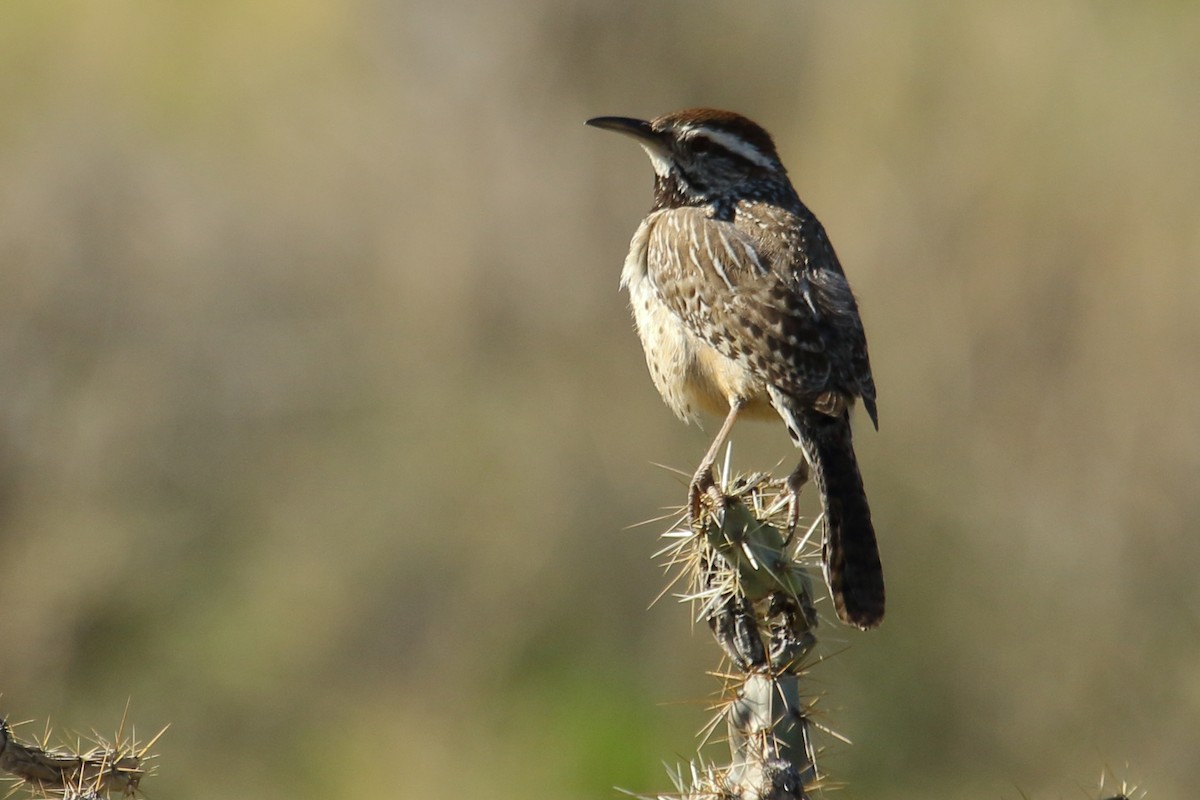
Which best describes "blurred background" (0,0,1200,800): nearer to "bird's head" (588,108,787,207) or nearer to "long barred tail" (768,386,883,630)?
"bird's head" (588,108,787,207)

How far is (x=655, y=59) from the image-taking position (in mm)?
9672

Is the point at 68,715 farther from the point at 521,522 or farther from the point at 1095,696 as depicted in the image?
the point at 1095,696

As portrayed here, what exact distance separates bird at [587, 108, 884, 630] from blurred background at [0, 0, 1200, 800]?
300 cm

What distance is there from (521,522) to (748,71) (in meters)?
3.35

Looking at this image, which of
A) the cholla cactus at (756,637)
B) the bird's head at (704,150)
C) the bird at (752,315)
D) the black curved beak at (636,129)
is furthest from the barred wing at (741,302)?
the cholla cactus at (756,637)

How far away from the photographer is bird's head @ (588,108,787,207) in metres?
4.64

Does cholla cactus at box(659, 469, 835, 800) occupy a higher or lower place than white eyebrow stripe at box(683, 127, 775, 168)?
lower

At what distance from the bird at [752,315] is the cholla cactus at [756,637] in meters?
0.14

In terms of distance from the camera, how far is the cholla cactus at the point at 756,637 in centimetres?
302

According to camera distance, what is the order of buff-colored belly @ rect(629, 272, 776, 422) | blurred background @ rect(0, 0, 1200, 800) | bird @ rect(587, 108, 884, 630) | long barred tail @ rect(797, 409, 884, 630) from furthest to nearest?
blurred background @ rect(0, 0, 1200, 800), buff-colored belly @ rect(629, 272, 776, 422), bird @ rect(587, 108, 884, 630), long barred tail @ rect(797, 409, 884, 630)

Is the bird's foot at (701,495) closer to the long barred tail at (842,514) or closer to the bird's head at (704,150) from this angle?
the long barred tail at (842,514)

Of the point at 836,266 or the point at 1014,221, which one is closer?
the point at 836,266

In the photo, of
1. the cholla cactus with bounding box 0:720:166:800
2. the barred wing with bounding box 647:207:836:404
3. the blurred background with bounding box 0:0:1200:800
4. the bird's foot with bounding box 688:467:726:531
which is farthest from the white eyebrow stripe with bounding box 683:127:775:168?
the blurred background with bounding box 0:0:1200:800

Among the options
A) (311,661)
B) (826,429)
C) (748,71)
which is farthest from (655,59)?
(826,429)
